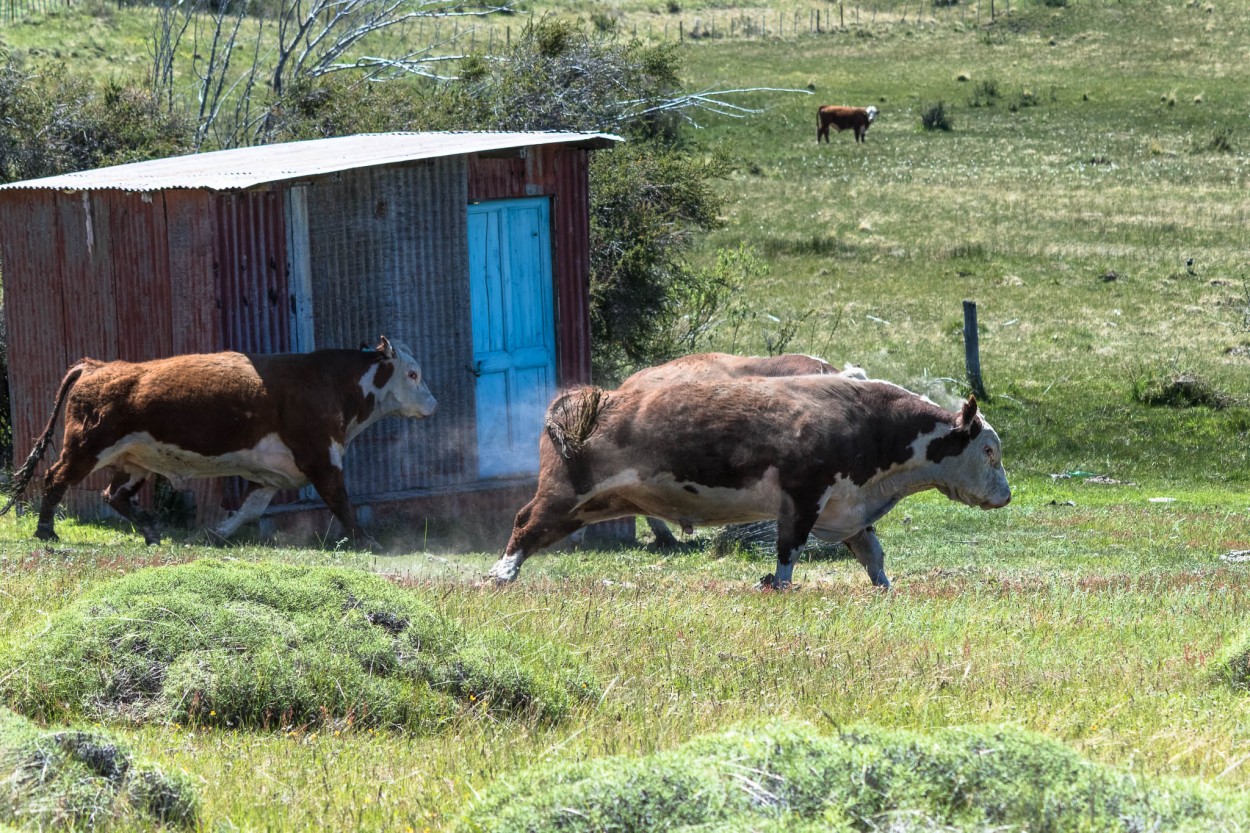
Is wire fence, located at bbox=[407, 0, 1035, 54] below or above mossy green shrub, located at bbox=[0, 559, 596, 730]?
above

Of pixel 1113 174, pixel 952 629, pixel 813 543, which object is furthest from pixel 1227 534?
pixel 1113 174

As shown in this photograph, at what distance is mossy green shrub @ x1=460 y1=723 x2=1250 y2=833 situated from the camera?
197 inches

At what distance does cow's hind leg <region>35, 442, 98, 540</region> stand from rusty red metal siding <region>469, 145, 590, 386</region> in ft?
15.2

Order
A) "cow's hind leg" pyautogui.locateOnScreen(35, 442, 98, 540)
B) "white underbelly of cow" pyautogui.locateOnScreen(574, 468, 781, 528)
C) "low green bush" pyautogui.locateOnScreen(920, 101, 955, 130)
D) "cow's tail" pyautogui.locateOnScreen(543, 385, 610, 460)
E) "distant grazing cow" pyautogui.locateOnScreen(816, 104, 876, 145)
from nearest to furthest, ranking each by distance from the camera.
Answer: "cow's tail" pyautogui.locateOnScreen(543, 385, 610, 460) < "white underbelly of cow" pyautogui.locateOnScreen(574, 468, 781, 528) < "cow's hind leg" pyautogui.locateOnScreen(35, 442, 98, 540) < "distant grazing cow" pyautogui.locateOnScreen(816, 104, 876, 145) < "low green bush" pyautogui.locateOnScreen(920, 101, 955, 130)

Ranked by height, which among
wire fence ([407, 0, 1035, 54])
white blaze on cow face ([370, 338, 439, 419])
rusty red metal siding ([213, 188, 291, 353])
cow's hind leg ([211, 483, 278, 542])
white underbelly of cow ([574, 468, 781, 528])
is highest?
wire fence ([407, 0, 1035, 54])

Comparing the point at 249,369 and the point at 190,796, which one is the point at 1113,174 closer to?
the point at 249,369

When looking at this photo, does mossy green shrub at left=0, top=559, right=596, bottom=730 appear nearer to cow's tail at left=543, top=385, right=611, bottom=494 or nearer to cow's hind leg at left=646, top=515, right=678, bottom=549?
cow's tail at left=543, top=385, right=611, bottom=494

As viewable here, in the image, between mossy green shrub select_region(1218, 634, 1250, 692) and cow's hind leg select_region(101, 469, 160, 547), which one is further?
cow's hind leg select_region(101, 469, 160, 547)

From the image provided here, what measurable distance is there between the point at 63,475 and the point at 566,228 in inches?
213

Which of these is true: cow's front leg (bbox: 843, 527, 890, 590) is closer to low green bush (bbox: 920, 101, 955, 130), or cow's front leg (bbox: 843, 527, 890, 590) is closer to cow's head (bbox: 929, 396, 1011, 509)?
cow's head (bbox: 929, 396, 1011, 509)

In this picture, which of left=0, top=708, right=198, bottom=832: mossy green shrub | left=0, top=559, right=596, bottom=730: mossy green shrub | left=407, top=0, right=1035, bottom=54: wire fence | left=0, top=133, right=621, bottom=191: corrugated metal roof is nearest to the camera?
left=0, top=708, right=198, bottom=832: mossy green shrub

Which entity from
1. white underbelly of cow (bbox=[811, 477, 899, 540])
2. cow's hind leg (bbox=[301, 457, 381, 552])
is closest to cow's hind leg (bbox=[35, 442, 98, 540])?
cow's hind leg (bbox=[301, 457, 381, 552])

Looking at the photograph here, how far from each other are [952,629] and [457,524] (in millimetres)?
7042

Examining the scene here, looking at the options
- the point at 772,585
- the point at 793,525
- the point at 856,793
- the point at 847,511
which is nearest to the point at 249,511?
the point at 772,585
